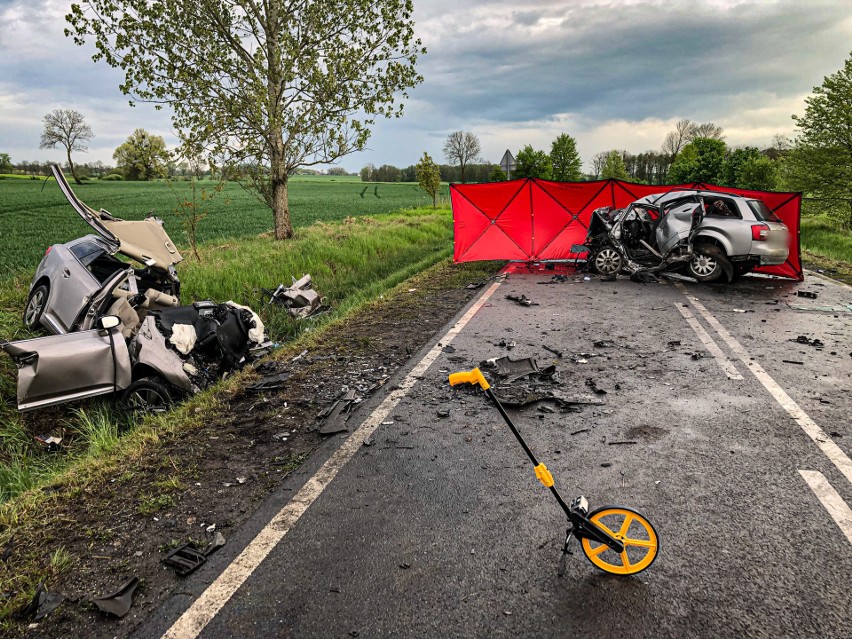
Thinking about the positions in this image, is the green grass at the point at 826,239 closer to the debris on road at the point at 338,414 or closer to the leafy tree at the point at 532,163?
the debris on road at the point at 338,414

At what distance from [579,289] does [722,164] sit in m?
62.7

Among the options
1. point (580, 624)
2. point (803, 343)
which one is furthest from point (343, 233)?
point (580, 624)

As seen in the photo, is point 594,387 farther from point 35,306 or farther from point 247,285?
point 247,285

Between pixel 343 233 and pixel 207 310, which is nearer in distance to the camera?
pixel 207 310

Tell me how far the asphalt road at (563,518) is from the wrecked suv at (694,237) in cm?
517

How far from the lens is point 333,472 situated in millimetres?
3805

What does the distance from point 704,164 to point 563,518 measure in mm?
75813

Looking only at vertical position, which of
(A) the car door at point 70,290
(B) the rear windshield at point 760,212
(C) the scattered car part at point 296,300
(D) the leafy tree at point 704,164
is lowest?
(C) the scattered car part at point 296,300

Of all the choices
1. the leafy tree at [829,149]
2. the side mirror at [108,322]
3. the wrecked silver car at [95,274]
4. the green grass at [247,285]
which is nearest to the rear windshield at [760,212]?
the green grass at [247,285]

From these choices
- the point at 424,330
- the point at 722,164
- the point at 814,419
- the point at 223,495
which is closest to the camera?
the point at 223,495

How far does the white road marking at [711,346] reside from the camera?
5.71 metres

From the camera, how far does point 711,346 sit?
6.62 m

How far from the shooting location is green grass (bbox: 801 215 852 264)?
16.2 meters

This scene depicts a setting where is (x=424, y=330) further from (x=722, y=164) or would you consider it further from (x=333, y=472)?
(x=722, y=164)
